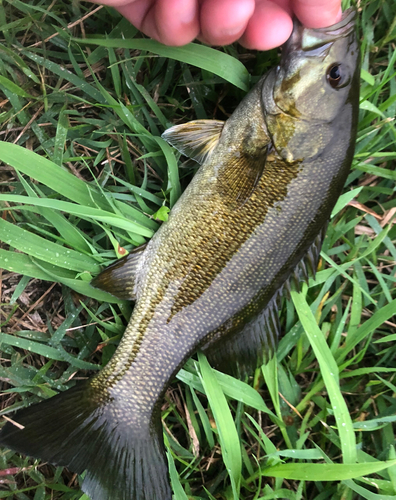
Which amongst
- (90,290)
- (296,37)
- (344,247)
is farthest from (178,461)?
(296,37)

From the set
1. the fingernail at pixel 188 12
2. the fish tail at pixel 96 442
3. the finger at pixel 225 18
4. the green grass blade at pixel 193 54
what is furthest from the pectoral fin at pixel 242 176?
the fish tail at pixel 96 442

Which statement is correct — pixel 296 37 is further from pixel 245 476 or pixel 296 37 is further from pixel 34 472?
pixel 34 472

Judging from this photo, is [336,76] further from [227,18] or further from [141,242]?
[141,242]

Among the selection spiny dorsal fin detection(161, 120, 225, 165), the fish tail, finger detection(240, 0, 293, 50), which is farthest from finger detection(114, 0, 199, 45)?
the fish tail

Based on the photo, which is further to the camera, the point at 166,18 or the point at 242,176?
the point at 242,176

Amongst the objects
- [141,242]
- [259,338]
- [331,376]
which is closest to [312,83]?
[141,242]
